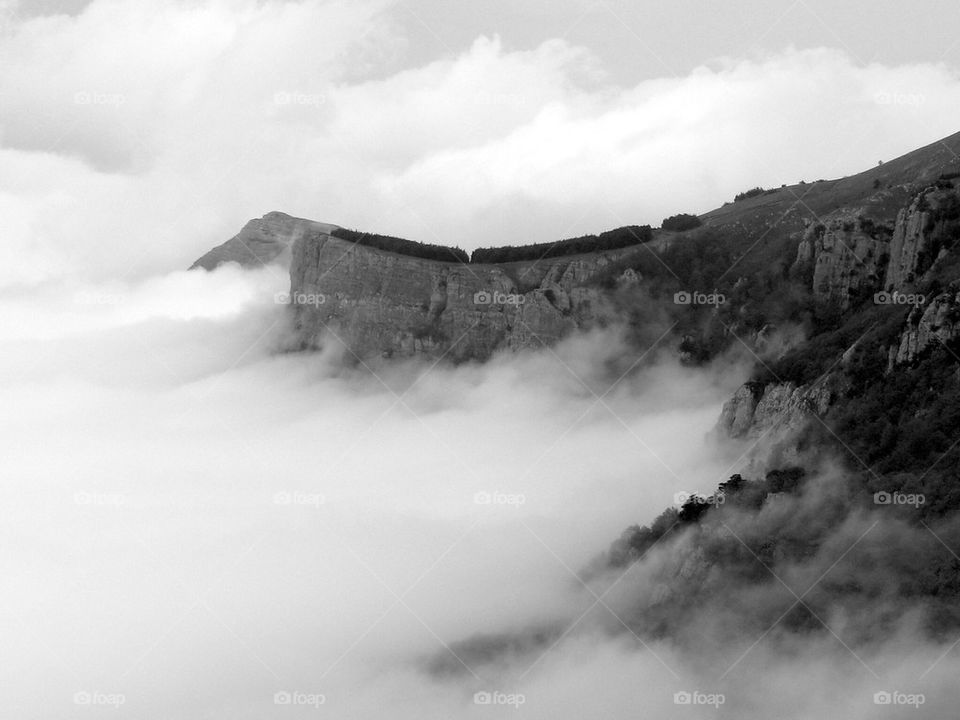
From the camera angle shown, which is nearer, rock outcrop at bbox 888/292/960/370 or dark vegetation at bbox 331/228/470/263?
rock outcrop at bbox 888/292/960/370

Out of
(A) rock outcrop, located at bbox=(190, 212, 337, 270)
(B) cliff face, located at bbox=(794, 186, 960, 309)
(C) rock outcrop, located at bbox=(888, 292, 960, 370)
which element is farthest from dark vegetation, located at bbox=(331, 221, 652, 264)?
(C) rock outcrop, located at bbox=(888, 292, 960, 370)

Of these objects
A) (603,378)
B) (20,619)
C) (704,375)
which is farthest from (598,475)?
(20,619)

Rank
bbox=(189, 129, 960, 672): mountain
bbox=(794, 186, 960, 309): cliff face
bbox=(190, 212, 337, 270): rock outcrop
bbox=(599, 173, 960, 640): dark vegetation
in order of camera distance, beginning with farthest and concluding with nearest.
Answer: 1. bbox=(190, 212, 337, 270): rock outcrop
2. bbox=(794, 186, 960, 309): cliff face
3. bbox=(189, 129, 960, 672): mountain
4. bbox=(599, 173, 960, 640): dark vegetation

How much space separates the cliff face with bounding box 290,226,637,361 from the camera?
5162 inches

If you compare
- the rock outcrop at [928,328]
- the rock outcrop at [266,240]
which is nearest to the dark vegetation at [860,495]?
the rock outcrop at [928,328]

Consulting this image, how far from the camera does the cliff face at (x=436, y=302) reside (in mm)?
131125

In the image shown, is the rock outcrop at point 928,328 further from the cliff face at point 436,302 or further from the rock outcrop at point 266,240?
the rock outcrop at point 266,240

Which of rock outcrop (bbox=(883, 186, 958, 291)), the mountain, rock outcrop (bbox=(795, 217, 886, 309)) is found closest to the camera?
the mountain

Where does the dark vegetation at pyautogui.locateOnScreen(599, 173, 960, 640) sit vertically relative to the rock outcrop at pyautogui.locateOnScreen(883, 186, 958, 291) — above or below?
below

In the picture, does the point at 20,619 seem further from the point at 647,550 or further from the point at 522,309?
the point at 647,550

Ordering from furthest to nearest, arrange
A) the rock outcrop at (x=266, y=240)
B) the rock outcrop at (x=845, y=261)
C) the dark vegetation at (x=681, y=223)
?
the rock outcrop at (x=266, y=240) → the dark vegetation at (x=681, y=223) → the rock outcrop at (x=845, y=261)

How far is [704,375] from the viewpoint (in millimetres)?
109875

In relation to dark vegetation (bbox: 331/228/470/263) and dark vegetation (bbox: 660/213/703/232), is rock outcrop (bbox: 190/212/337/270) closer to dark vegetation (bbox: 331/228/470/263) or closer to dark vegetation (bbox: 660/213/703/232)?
dark vegetation (bbox: 331/228/470/263)

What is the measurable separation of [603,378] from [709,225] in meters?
19.1
